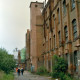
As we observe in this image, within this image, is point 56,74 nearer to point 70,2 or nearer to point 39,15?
point 70,2

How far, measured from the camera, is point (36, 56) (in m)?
46.4

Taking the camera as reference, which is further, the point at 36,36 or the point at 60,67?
the point at 36,36

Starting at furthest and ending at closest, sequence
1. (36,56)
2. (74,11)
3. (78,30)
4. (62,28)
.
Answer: (36,56) → (62,28) → (74,11) → (78,30)

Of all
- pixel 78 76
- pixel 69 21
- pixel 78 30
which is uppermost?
pixel 69 21

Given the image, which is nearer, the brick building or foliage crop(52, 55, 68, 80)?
foliage crop(52, 55, 68, 80)

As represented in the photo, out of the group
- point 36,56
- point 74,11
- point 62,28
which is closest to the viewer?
point 74,11

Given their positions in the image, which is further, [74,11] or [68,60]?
[68,60]

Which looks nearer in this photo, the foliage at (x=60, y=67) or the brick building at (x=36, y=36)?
the foliage at (x=60, y=67)

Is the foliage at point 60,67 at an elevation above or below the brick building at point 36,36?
below

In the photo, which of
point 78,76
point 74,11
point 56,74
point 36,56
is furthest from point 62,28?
point 36,56

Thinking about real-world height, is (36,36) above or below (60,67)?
above

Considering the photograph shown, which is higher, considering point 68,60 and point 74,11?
point 74,11

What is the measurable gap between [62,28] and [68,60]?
5622mm

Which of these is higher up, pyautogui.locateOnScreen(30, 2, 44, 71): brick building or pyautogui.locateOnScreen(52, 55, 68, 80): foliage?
pyautogui.locateOnScreen(30, 2, 44, 71): brick building
